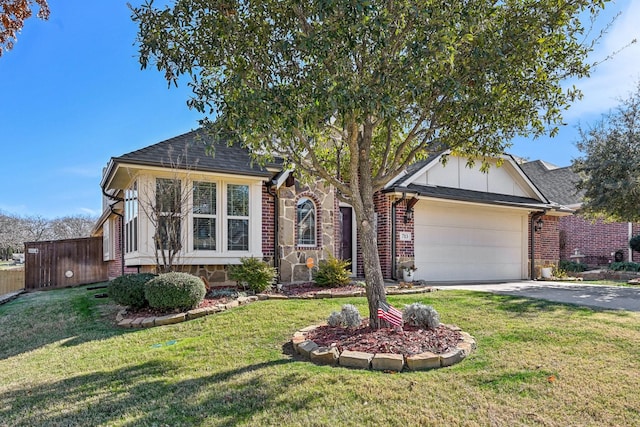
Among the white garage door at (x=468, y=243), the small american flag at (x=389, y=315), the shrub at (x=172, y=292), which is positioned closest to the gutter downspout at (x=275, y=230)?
the shrub at (x=172, y=292)

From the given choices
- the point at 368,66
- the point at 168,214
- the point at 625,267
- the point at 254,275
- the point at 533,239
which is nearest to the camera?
the point at 368,66

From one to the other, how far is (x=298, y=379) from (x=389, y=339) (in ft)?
4.44

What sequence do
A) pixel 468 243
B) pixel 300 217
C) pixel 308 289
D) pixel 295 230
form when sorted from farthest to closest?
pixel 468 243 < pixel 300 217 < pixel 295 230 < pixel 308 289

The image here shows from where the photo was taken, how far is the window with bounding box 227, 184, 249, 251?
10.3m

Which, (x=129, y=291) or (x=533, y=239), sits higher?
(x=533, y=239)

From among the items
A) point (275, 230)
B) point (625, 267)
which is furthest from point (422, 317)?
point (625, 267)

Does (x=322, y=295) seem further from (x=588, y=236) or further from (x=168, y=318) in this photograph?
(x=588, y=236)

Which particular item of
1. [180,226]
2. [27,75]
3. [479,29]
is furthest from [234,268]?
[27,75]

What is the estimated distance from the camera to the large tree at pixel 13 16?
210 inches

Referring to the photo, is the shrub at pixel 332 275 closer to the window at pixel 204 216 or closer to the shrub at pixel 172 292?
the window at pixel 204 216

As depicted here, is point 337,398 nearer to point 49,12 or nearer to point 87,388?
point 87,388

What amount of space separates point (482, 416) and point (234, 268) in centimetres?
695

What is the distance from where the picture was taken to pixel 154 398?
400cm

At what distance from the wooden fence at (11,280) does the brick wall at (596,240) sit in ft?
76.5
